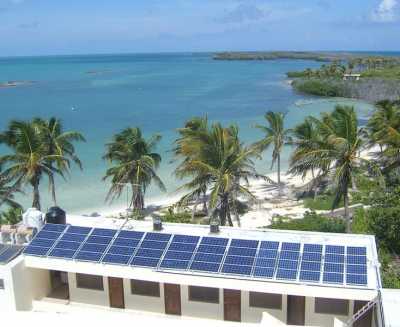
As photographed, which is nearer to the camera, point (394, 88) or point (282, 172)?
point (282, 172)

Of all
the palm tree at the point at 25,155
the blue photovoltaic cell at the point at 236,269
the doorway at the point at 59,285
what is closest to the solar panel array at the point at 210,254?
the blue photovoltaic cell at the point at 236,269

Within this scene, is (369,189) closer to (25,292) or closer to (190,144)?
(190,144)

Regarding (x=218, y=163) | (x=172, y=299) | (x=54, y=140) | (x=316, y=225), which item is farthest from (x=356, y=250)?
(x=54, y=140)

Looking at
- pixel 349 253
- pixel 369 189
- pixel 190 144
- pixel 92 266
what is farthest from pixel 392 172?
A: pixel 92 266

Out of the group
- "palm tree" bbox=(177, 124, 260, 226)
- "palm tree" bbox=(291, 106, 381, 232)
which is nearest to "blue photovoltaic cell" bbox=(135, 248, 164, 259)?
"palm tree" bbox=(177, 124, 260, 226)

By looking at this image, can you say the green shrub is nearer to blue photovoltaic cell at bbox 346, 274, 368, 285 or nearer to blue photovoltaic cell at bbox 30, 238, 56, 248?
blue photovoltaic cell at bbox 346, 274, 368, 285

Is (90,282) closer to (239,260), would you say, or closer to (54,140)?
(239,260)
